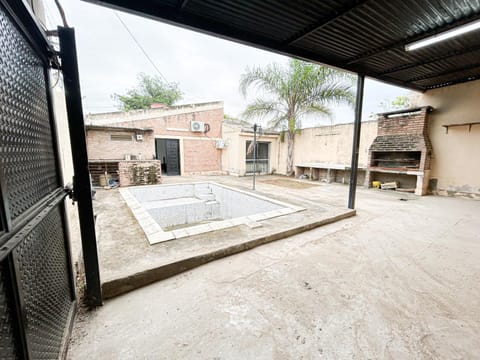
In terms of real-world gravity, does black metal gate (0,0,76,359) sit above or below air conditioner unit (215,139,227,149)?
below

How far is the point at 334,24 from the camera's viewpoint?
2.54 meters

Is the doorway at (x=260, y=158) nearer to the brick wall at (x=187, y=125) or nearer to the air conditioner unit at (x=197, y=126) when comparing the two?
the brick wall at (x=187, y=125)

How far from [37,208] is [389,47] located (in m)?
4.53

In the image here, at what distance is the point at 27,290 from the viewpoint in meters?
0.82

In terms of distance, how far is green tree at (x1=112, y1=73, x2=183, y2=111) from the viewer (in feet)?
55.5

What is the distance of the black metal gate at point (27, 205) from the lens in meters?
0.69

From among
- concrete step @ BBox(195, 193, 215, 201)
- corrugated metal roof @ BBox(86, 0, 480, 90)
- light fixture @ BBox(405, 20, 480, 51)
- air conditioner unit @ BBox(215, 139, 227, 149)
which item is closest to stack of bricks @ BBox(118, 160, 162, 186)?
concrete step @ BBox(195, 193, 215, 201)

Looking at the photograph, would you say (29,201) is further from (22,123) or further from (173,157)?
(173,157)

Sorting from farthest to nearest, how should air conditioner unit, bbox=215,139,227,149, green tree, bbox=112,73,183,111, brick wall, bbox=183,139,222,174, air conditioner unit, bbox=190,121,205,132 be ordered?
green tree, bbox=112,73,183,111, air conditioner unit, bbox=215,139,227,149, brick wall, bbox=183,139,222,174, air conditioner unit, bbox=190,121,205,132

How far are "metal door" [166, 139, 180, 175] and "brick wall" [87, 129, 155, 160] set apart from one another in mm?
1775

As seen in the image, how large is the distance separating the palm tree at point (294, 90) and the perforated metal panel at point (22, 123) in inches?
299

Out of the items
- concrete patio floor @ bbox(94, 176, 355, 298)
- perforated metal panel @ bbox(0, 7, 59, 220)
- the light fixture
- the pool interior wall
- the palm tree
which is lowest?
the pool interior wall

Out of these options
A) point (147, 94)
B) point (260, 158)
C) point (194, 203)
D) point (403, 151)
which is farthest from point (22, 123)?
point (147, 94)

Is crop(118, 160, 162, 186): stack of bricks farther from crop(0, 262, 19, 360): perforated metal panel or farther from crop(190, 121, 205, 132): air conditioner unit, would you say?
crop(0, 262, 19, 360): perforated metal panel
